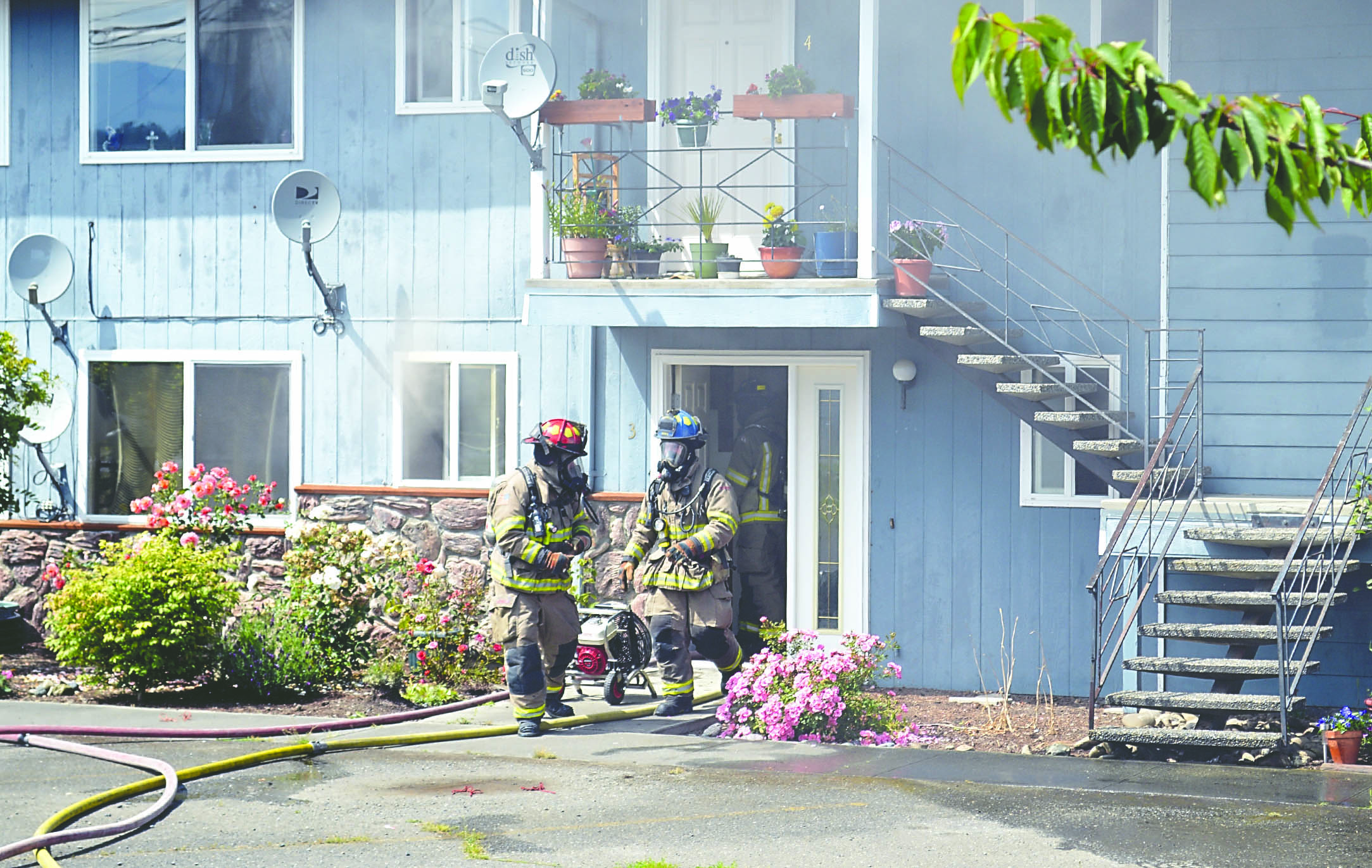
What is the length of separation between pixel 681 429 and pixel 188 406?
205 inches

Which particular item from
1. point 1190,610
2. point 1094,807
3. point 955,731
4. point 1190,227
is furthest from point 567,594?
point 1190,227

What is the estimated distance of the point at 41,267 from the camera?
13406 millimetres

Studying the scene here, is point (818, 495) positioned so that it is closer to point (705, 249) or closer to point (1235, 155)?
point (705, 249)

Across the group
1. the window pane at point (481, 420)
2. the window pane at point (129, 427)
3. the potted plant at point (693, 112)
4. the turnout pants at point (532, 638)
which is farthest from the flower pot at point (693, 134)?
the window pane at point (129, 427)

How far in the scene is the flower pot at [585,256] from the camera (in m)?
12.1

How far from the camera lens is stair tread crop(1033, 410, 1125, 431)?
11.0 meters

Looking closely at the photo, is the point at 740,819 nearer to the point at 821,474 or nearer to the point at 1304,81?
the point at 821,474

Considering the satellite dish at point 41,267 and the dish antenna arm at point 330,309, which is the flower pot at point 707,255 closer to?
the dish antenna arm at point 330,309

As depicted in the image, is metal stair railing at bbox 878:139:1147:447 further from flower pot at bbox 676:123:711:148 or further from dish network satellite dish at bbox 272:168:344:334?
dish network satellite dish at bbox 272:168:344:334

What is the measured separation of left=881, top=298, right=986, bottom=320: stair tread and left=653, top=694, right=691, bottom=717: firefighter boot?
322 centimetres

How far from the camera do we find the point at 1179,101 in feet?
12.5

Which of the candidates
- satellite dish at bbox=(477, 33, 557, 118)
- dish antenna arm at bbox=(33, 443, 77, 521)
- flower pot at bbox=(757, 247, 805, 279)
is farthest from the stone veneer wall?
satellite dish at bbox=(477, 33, 557, 118)

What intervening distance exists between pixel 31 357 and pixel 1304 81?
10780 mm

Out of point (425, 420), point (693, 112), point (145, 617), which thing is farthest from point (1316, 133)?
point (425, 420)
